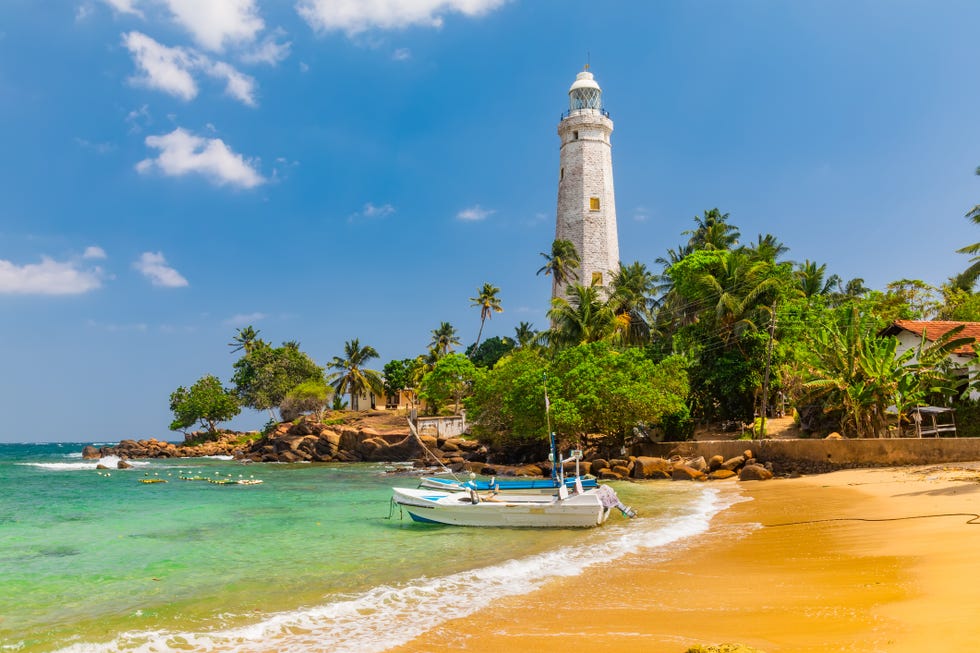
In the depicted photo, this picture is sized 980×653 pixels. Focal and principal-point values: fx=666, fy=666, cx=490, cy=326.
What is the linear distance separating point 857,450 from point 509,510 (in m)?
15.8

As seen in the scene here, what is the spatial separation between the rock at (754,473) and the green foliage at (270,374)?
58.1 metres

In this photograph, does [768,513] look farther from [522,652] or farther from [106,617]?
[106,617]

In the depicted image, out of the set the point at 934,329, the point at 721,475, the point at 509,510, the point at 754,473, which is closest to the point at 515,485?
the point at 509,510

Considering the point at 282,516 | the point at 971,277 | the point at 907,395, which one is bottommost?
the point at 282,516

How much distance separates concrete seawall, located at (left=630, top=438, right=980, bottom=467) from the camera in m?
23.1

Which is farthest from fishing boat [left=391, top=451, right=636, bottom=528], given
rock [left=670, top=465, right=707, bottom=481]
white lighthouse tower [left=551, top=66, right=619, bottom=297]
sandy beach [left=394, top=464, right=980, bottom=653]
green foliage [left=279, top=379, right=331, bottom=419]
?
green foliage [left=279, top=379, right=331, bottom=419]

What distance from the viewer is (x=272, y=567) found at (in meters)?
14.1

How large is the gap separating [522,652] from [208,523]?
1707 centimetres

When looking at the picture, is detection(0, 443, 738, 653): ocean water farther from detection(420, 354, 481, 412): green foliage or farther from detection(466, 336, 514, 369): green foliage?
detection(466, 336, 514, 369): green foliage

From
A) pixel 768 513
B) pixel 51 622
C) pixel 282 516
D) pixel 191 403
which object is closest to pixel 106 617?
pixel 51 622

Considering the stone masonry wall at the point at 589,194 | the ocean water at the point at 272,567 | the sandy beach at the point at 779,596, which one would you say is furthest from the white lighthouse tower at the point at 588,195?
the sandy beach at the point at 779,596

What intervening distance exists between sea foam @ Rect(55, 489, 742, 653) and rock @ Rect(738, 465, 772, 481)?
14760mm

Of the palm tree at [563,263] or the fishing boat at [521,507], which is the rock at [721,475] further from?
the palm tree at [563,263]

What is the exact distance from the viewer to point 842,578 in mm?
9719
